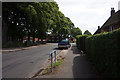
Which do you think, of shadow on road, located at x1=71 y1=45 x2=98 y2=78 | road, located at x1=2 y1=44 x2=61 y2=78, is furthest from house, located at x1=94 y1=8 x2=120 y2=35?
road, located at x1=2 y1=44 x2=61 y2=78

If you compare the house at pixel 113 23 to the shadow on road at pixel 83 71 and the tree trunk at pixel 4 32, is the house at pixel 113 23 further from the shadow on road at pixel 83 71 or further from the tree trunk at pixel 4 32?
the tree trunk at pixel 4 32

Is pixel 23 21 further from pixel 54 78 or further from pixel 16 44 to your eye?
pixel 54 78

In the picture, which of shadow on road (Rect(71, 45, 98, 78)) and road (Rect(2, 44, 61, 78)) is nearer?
shadow on road (Rect(71, 45, 98, 78))

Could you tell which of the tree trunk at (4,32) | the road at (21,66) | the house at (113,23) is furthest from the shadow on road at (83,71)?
the tree trunk at (4,32)

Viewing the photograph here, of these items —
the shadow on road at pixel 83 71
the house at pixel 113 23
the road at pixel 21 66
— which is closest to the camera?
the shadow on road at pixel 83 71

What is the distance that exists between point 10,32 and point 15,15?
3851 mm

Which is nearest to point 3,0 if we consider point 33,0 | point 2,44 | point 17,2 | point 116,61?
point 17,2

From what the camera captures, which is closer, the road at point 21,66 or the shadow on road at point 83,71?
the shadow on road at point 83,71

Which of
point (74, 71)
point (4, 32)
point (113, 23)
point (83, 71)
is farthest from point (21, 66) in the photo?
point (4, 32)

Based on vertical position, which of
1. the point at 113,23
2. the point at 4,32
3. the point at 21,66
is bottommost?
the point at 21,66

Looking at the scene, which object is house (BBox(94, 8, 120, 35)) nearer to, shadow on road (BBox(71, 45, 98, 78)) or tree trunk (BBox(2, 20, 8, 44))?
shadow on road (BBox(71, 45, 98, 78))

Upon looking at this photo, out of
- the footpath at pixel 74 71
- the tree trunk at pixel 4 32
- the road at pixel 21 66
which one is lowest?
the road at pixel 21 66

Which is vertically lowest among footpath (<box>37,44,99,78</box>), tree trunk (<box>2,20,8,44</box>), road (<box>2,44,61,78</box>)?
road (<box>2,44,61,78</box>)

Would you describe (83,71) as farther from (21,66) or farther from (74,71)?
(21,66)
